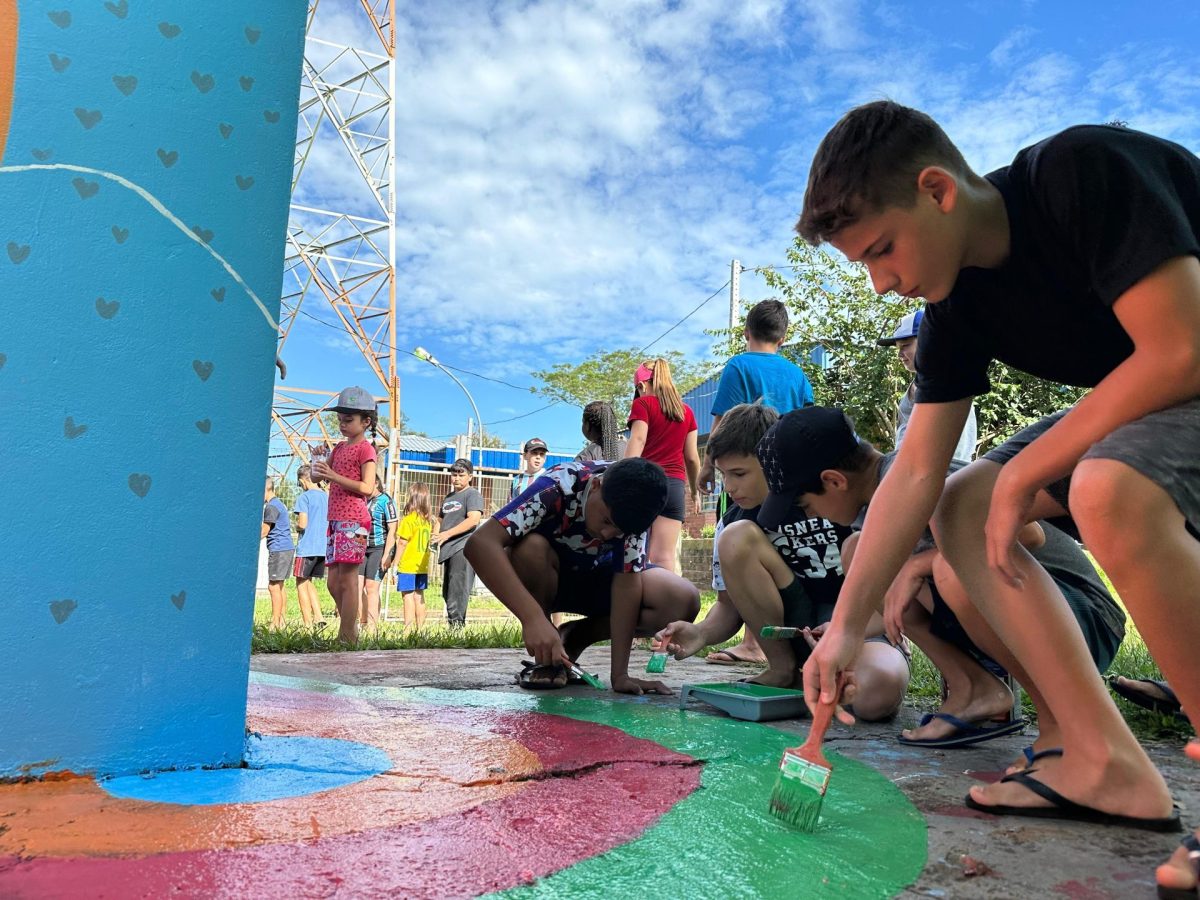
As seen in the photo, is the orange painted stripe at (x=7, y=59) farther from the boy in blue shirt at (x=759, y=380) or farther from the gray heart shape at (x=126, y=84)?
the boy in blue shirt at (x=759, y=380)

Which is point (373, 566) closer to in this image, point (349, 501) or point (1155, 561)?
point (349, 501)

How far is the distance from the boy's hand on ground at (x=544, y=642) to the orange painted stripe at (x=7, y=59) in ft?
6.43

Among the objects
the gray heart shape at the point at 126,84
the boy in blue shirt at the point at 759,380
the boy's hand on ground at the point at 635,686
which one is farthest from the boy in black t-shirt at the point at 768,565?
the gray heart shape at the point at 126,84

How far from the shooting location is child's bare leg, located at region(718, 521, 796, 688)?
284 cm

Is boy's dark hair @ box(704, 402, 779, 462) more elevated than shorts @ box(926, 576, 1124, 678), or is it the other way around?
boy's dark hair @ box(704, 402, 779, 462)

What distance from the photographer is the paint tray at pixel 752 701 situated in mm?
2371

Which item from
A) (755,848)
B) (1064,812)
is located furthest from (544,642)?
(1064,812)

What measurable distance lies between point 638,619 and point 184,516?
6.40ft

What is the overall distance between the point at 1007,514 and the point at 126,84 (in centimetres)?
182

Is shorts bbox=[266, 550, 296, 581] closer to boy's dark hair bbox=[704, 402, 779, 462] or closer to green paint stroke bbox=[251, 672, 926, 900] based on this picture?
boy's dark hair bbox=[704, 402, 779, 462]

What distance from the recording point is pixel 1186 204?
123 cm

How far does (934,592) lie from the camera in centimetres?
226

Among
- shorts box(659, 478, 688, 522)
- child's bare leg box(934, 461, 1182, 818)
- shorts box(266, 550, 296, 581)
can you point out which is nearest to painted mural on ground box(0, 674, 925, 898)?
child's bare leg box(934, 461, 1182, 818)

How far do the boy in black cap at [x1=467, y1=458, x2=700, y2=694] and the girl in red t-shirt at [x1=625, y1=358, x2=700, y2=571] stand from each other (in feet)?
4.13
